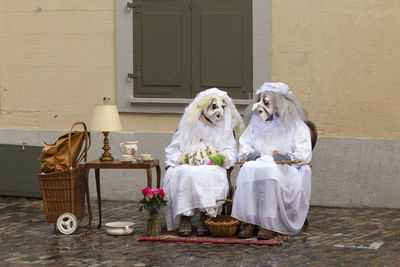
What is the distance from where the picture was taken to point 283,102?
9484 mm

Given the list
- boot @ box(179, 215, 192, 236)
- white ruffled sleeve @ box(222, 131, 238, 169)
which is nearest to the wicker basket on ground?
boot @ box(179, 215, 192, 236)

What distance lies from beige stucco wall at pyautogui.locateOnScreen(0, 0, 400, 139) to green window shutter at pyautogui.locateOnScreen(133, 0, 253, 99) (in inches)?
14.5

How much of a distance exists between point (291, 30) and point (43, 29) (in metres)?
3.45

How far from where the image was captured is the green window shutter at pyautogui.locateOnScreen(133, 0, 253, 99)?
11359 mm

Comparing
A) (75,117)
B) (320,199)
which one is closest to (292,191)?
(320,199)

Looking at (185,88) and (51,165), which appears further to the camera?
(185,88)

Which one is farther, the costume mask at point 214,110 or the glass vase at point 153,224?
the costume mask at point 214,110

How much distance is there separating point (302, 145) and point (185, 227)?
60.6 inches

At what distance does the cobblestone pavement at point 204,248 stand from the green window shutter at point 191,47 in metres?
2.08

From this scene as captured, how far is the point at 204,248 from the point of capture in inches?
335

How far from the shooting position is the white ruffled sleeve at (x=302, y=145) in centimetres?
930

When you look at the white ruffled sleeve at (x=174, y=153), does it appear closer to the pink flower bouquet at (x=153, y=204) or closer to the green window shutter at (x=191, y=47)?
the pink flower bouquet at (x=153, y=204)

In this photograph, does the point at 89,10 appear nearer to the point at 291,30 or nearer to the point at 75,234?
the point at 291,30

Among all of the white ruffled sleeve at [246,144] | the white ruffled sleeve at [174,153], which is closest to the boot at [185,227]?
the white ruffled sleeve at [174,153]
